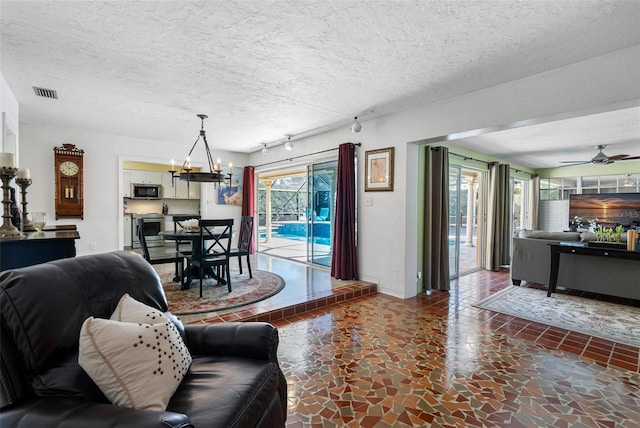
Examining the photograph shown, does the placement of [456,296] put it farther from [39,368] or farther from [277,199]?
[277,199]

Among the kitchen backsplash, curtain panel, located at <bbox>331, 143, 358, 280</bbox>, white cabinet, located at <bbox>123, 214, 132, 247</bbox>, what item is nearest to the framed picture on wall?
the kitchen backsplash

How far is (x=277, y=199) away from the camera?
Result: 35.8ft

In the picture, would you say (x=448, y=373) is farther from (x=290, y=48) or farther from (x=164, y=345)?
(x=290, y=48)

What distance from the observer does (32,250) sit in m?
2.15

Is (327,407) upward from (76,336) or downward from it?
downward

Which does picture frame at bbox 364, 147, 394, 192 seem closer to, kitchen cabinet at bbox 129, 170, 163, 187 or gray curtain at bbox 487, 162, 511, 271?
gray curtain at bbox 487, 162, 511, 271

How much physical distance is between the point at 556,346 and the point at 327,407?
87.8 inches

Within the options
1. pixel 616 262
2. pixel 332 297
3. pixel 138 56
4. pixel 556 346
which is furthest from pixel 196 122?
pixel 616 262

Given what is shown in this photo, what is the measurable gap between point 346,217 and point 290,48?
265cm

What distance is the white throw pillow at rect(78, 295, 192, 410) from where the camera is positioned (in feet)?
3.48

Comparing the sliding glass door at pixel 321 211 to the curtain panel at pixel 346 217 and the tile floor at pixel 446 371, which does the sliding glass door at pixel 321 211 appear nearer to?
the curtain panel at pixel 346 217

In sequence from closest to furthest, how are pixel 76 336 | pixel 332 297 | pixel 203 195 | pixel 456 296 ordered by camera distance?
pixel 76 336 < pixel 332 297 < pixel 456 296 < pixel 203 195

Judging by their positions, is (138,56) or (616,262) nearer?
(138,56)

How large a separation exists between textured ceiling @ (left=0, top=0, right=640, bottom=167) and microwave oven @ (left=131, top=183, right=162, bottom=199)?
4282 mm
